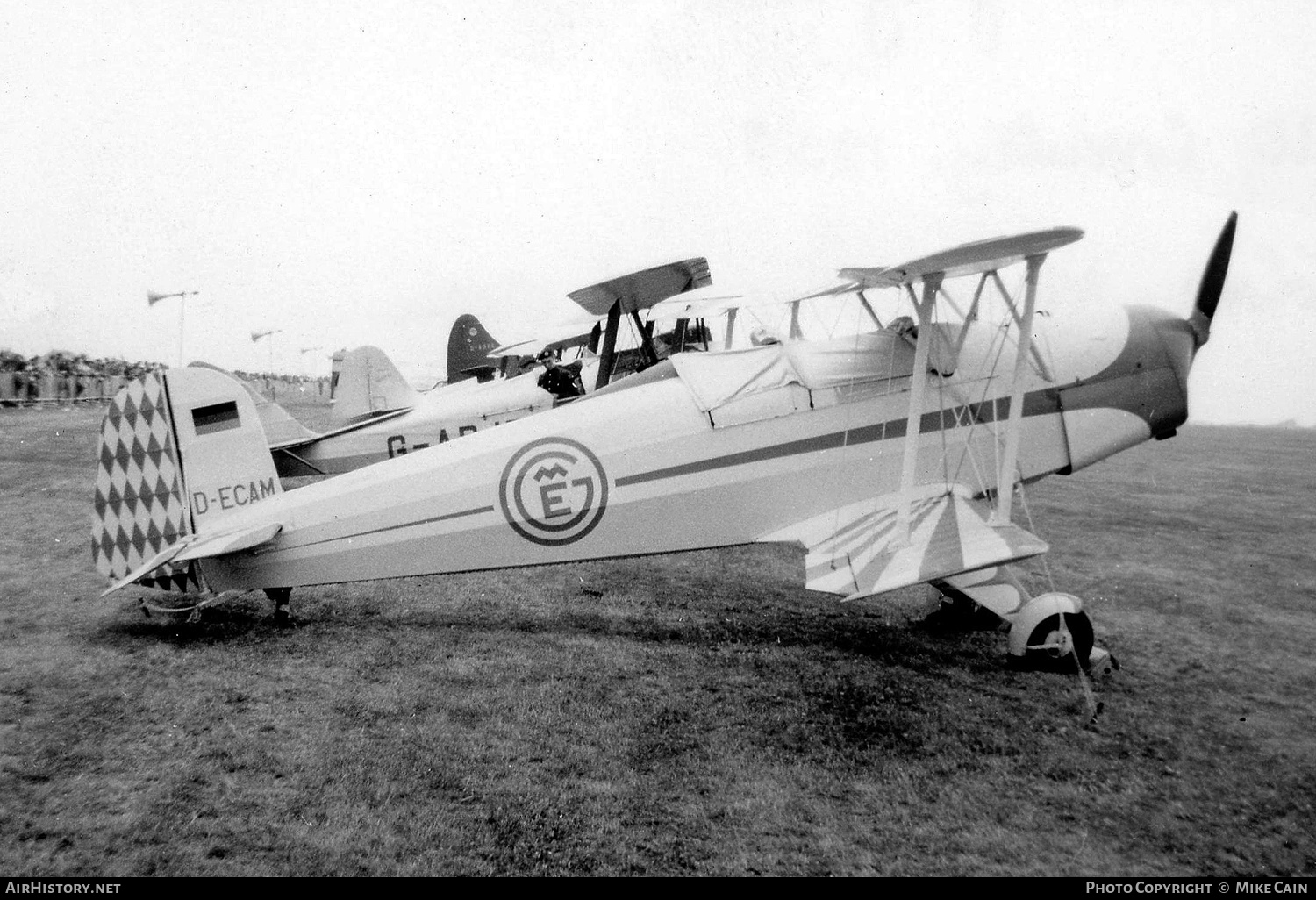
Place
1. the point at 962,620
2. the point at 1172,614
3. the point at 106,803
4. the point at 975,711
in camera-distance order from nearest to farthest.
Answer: the point at 106,803 < the point at 975,711 < the point at 962,620 < the point at 1172,614

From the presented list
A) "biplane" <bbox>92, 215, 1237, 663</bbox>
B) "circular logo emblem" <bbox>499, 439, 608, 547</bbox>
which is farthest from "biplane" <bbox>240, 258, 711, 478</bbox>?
"circular logo emblem" <bbox>499, 439, 608, 547</bbox>

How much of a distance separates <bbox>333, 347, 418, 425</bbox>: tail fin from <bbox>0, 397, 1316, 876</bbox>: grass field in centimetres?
689

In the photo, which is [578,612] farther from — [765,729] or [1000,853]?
[1000,853]

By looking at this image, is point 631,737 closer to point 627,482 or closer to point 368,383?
point 627,482

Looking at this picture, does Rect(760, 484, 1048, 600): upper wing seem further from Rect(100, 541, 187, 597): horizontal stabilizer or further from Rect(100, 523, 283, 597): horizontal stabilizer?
Rect(100, 541, 187, 597): horizontal stabilizer

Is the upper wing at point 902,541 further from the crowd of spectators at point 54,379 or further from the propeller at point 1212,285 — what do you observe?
the crowd of spectators at point 54,379

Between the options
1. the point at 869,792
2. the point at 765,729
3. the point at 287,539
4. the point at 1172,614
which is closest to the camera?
the point at 869,792

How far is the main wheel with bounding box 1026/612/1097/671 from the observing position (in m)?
3.77

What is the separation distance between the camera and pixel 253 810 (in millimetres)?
2721

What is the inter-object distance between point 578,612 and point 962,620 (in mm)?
2622

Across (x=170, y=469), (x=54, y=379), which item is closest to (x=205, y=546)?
(x=170, y=469)

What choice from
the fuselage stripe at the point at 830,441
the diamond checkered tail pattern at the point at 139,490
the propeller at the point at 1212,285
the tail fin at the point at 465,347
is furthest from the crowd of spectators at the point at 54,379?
the propeller at the point at 1212,285

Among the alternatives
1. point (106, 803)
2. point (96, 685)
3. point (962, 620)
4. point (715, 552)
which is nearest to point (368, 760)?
point (106, 803)
